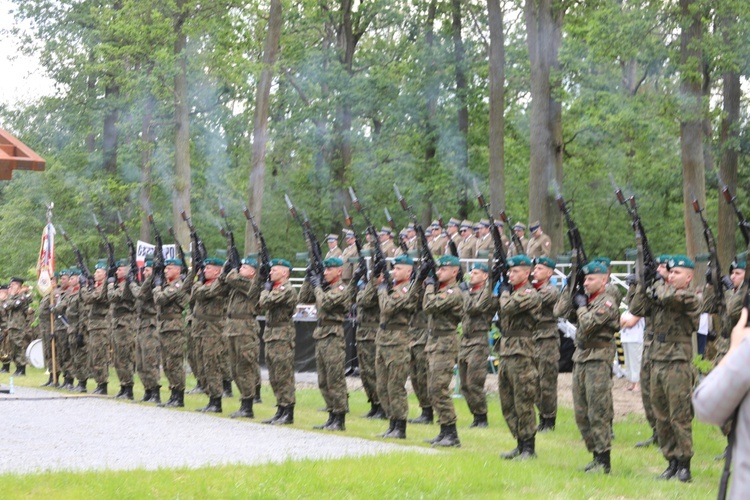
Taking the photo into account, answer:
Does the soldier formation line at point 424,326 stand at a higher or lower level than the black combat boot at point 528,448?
higher

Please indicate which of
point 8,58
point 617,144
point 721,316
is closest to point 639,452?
point 721,316

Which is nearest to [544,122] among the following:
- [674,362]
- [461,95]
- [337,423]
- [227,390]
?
[227,390]

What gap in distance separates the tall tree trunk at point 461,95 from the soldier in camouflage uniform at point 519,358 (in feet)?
75.6

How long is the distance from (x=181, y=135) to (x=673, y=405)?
20.8 m

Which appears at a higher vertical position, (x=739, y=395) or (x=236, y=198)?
(x=236, y=198)

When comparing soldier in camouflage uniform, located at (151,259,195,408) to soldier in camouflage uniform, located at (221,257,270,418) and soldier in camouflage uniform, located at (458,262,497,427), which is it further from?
soldier in camouflage uniform, located at (458,262,497,427)

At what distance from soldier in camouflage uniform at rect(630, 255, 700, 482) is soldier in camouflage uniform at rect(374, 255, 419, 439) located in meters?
3.36

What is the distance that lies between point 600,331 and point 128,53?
22102mm

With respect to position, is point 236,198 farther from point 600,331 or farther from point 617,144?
point 600,331

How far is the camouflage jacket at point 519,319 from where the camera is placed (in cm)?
1172

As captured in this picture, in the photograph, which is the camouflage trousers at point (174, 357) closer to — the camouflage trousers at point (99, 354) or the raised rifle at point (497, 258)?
the camouflage trousers at point (99, 354)

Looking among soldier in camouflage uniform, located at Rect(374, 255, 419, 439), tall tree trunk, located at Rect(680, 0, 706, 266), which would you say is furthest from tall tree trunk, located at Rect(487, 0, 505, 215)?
soldier in camouflage uniform, located at Rect(374, 255, 419, 439)

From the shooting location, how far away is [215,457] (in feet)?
36.6

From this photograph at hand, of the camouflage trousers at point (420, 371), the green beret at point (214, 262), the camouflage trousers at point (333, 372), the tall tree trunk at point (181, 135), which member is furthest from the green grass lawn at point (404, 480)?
the tall tree trunk at point (181, 135)
